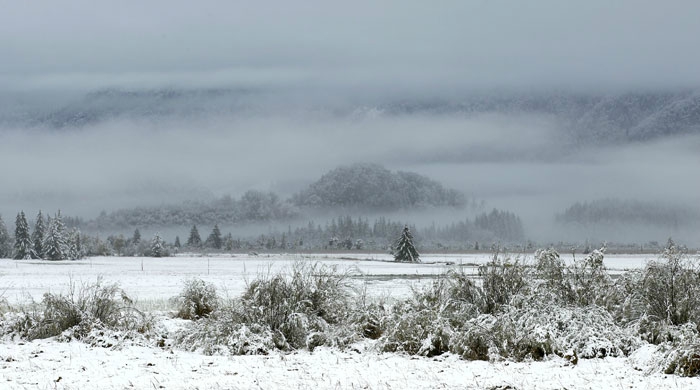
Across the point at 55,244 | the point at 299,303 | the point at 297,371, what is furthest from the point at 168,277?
the point at 55,244

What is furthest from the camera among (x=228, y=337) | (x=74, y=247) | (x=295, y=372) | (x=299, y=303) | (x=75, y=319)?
(x=74, y=247)

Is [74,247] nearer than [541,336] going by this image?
No

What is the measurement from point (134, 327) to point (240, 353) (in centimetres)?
369

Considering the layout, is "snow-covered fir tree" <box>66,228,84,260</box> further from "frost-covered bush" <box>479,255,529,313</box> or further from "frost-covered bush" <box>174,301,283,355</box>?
"frost-covered bush" <box>479,255,529,313</box>

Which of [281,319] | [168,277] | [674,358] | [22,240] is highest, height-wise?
[22,240]

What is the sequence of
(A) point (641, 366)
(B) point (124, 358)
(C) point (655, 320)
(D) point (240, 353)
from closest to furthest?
1. (A) point (641, 366)
2. (B) point (124, 358)
3. (D) point (240, 353)
4. (C) point (655, 320)

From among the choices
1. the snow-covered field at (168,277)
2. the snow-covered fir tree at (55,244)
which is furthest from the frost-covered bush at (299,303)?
the snow-covered fir tree at (55,244)

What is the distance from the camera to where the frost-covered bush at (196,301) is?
74.6 ft

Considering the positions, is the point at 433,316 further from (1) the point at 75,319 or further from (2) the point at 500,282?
(1) the point at 75,319

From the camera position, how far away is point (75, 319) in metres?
18.2

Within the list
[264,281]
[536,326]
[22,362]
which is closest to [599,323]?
[536,326]

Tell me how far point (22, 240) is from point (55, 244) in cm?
774

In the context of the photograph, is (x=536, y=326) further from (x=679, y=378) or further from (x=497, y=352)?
(x=679, y=378)

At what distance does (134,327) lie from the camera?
18031mm
